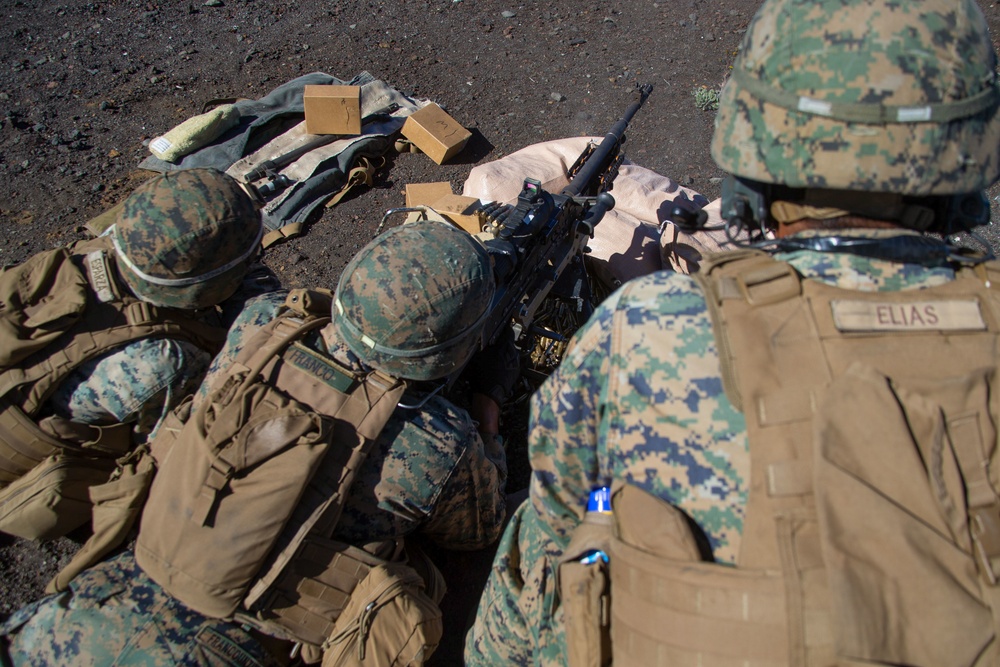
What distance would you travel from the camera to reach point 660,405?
5.09ft

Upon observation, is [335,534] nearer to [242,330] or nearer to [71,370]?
[242,330]

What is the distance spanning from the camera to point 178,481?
2354mm

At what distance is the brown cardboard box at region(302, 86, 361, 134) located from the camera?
5.62 metres

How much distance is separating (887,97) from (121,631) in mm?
2629

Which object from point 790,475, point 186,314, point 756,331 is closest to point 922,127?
point 756,331

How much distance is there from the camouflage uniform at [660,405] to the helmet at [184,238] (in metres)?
1.75

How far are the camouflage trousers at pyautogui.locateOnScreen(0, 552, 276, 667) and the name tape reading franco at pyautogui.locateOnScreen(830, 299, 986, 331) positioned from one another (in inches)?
83.0

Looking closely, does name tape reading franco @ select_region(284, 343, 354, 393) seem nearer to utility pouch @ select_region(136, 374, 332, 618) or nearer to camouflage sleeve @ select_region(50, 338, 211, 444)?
utility pouch @ select_region(136, 374, 332, 618)

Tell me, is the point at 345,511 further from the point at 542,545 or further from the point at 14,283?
the point at 14,283

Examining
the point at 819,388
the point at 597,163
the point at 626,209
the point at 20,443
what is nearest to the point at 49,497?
the point at 20,443

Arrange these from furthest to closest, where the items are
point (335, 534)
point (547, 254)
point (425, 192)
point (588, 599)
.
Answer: point (425, 192) → point (547, 254) → point (335, 534) → point (588, 599)

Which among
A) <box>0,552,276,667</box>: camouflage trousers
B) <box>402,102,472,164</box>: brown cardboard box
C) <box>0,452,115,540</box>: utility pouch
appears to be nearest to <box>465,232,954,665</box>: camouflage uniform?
<box>0,552,276,667</box>: camouflage trousers

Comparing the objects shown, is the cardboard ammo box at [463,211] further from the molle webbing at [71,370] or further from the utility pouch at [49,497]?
the utility pouch at [49,497]

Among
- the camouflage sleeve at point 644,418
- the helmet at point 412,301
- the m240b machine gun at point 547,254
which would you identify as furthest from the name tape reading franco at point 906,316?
the m240b machine gun at point 547,254
